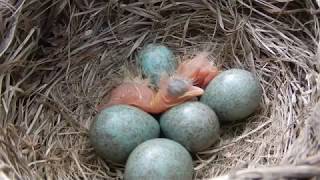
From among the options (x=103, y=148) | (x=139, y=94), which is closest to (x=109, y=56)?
(x=139, y=94)

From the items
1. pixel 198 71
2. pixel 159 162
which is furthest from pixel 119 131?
pixel 198 71

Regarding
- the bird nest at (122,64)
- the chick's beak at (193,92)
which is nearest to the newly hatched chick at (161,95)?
the chick's beak at (193,92)

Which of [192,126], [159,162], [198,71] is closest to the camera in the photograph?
[159,162]

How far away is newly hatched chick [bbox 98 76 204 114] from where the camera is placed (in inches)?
52.1

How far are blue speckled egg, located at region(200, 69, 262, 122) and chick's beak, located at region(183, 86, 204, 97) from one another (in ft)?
0.04

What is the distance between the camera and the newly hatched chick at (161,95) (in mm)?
1323

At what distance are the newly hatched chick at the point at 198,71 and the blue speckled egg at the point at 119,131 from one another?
0.16 metres

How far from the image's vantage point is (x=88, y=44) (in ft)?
4.89

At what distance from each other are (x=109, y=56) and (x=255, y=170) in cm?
65

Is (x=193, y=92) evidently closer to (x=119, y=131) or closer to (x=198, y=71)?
(x=198, y=71)

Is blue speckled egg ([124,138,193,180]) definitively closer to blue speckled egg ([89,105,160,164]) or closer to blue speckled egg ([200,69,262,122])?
blue speckled egg ([89,105,160,164])

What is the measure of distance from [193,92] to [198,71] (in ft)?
0.23

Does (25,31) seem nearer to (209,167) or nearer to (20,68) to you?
(20,68)

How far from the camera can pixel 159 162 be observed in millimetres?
1144
